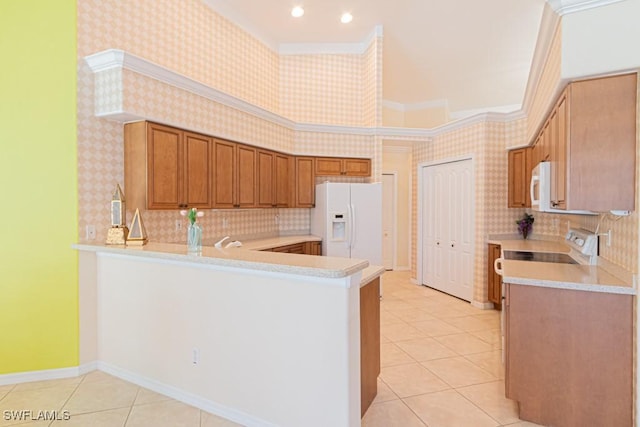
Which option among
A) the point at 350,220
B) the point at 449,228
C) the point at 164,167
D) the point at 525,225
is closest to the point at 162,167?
the point at 164,167

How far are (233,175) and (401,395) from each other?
116 inches

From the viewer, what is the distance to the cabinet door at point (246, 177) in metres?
4.37

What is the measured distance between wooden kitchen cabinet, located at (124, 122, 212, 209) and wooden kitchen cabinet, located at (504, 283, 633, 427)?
9.84ft

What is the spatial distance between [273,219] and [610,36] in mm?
4461

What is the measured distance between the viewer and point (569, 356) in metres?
2.21

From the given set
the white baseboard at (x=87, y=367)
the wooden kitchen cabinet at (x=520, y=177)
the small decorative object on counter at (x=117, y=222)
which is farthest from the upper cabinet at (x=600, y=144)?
the white baseboard at (x=87, y=367)

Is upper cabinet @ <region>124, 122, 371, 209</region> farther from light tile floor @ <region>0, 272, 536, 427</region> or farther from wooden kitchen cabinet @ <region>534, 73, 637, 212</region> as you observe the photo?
wooden kitchen cabinet @ <region>534, 73, 637, 212</region>

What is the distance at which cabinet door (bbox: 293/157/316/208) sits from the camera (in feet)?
18.0

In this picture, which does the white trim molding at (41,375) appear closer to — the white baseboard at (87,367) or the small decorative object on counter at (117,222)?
the white baseboard at (87,367)

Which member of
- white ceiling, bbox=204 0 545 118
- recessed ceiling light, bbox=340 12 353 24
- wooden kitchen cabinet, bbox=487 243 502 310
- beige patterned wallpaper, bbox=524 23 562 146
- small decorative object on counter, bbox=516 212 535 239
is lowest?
wooden kitchen cabinet, bbox=487 243 502 310

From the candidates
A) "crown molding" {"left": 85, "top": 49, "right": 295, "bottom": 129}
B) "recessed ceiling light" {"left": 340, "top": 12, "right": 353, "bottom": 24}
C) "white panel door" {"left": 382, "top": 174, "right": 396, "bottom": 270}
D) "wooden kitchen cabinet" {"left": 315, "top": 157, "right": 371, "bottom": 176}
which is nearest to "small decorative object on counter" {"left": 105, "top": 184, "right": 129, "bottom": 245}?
"crown molding" {"left": 85, "top": 49, "right": 295, "bottom": 129}

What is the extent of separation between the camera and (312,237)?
548 cm

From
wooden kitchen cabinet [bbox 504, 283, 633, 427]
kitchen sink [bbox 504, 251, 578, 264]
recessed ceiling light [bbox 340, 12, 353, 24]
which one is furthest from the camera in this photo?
recessed ceiling light [bbox 340, 12, 353, 24]

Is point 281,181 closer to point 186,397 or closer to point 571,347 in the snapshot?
point 186,397
